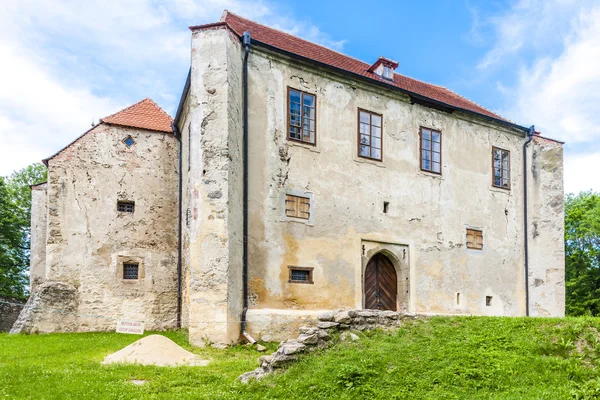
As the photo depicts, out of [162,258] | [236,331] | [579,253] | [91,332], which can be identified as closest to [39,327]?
[91,332]

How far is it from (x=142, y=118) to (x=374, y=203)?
871cm

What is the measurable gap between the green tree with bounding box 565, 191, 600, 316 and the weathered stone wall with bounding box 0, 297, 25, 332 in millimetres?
31411

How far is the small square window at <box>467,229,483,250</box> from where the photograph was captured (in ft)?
52.6

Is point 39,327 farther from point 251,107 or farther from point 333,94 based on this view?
point 333,94

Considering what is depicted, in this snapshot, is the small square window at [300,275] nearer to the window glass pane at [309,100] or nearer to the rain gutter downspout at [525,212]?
the window glass pane at [309,100]

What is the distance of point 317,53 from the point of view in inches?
619

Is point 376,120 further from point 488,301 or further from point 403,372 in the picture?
point 403,372

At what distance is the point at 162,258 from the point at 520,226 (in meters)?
12.8

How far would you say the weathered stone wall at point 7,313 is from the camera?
19.5 m

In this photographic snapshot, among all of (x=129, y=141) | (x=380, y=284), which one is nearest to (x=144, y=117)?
(x=129, y=141)

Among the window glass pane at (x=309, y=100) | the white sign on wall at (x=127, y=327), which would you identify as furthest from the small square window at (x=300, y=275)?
the window glass pane at (x=309, y=100)

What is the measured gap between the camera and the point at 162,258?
615 inches

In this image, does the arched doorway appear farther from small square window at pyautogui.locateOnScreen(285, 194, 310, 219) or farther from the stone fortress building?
small square window at pyautogui.locateOnScreen(285, 194, 310, 219)

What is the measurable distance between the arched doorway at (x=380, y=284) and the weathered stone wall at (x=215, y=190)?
4.41 metres
